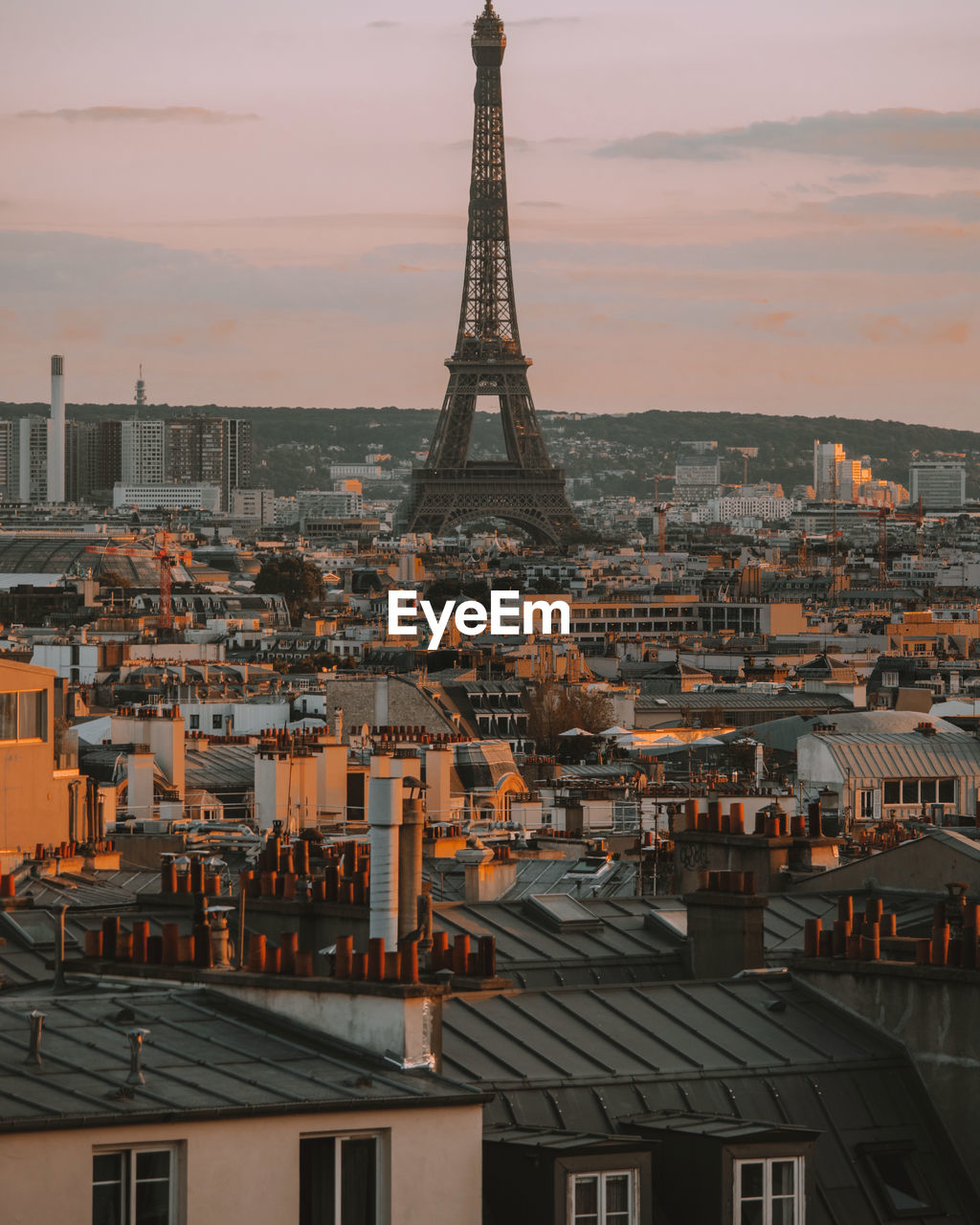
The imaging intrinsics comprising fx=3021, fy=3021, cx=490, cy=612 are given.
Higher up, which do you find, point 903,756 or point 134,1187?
point 134,1187

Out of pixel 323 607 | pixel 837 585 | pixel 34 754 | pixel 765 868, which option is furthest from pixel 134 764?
pixel 837 585

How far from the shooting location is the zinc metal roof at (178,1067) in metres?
7.91

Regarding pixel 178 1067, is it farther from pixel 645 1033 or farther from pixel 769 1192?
pixel 645 1033

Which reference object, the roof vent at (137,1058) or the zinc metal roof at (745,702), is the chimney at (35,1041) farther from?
the zinc metal roof at (745,702)

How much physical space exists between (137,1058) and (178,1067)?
0.24 metres

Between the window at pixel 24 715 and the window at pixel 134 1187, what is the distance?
14989mm

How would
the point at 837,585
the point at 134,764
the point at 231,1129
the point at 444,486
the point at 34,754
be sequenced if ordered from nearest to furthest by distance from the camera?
the point at 231,1129 < the point at 34,754 < the point at 134,764 < the point at 837,585 < the point at 444,486

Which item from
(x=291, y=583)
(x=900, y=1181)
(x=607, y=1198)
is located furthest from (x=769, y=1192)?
(x=291, y=583)

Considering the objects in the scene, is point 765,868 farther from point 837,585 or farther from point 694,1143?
point 837,585

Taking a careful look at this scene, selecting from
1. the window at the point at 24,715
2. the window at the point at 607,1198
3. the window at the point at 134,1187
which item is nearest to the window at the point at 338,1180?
the window at the point at 134,1187

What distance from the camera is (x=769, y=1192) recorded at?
28.4ft

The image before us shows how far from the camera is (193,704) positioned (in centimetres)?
4994

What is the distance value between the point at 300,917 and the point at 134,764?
20578 millimetres

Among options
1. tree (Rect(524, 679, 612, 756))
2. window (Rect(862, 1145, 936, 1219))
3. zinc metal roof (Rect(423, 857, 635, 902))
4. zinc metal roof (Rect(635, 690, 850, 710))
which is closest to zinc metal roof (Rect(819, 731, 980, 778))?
tree (Rect(524, 679, 612, 756))
